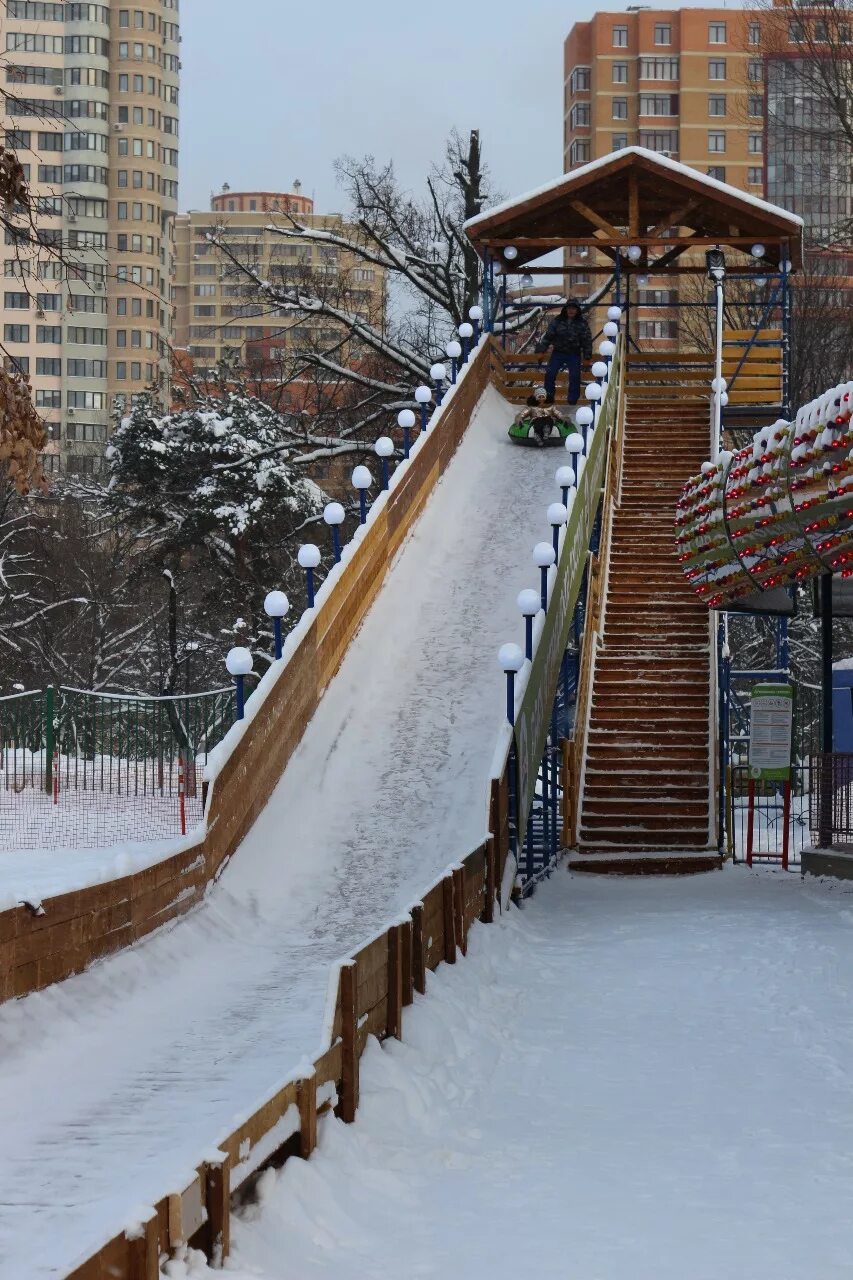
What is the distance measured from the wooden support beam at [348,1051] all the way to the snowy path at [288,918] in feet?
0.92

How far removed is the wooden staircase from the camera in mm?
19594

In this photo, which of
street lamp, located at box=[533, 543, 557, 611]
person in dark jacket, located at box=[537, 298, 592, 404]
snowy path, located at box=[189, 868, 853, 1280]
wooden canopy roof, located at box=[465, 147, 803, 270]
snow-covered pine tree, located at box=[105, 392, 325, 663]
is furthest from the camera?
snow-covered pine tree, located at box=[105, 392, 325, 663]

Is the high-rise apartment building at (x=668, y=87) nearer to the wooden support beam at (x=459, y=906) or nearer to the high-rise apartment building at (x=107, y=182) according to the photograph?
the high-rise apartment building at (x=107, y=182)

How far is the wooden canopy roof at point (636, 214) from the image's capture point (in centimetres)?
2988

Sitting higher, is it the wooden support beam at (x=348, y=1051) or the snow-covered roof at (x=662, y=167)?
the snow-covered roof at (x=662, y=167)

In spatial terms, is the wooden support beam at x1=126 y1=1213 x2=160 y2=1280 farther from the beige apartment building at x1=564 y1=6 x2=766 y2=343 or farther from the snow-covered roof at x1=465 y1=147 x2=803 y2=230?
the beige apartment building at x1=564 y1=6 x2=766 y2=343

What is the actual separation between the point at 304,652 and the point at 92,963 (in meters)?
6.52

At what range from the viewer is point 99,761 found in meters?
24.0

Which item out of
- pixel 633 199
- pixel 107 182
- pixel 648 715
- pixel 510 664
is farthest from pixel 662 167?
pixel 107 182

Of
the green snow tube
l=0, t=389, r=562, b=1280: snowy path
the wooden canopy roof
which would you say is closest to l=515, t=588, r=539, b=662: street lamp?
l=0, t=389, r=562, b=1280: snowy path

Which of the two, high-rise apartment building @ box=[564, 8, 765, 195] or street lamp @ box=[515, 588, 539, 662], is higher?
high-rise apartment building @ box=[564, 8, 765, 195]

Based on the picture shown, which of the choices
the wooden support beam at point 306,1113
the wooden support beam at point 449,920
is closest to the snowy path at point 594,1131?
the wooden support beam at point 306,1113

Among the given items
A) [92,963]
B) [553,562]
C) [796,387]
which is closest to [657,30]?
[796,387]

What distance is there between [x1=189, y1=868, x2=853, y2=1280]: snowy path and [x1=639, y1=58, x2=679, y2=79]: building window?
117m
